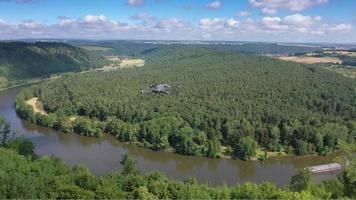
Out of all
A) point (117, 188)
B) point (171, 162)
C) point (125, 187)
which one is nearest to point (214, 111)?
point (171, 162)

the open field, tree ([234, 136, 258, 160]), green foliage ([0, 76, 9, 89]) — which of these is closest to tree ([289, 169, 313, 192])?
tree ([234, 136, 258, 160])

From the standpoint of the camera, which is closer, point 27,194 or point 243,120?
point 27,194

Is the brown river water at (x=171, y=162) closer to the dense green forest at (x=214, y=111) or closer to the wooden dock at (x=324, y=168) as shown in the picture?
the wooden dock at (x=324, y=168)

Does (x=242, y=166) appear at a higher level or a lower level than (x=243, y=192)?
lower

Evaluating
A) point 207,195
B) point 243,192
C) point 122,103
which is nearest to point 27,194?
point 207,195

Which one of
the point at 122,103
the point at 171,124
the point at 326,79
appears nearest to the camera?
the point at 171,124

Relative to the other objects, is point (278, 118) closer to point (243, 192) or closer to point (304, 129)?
point (304, 129)
